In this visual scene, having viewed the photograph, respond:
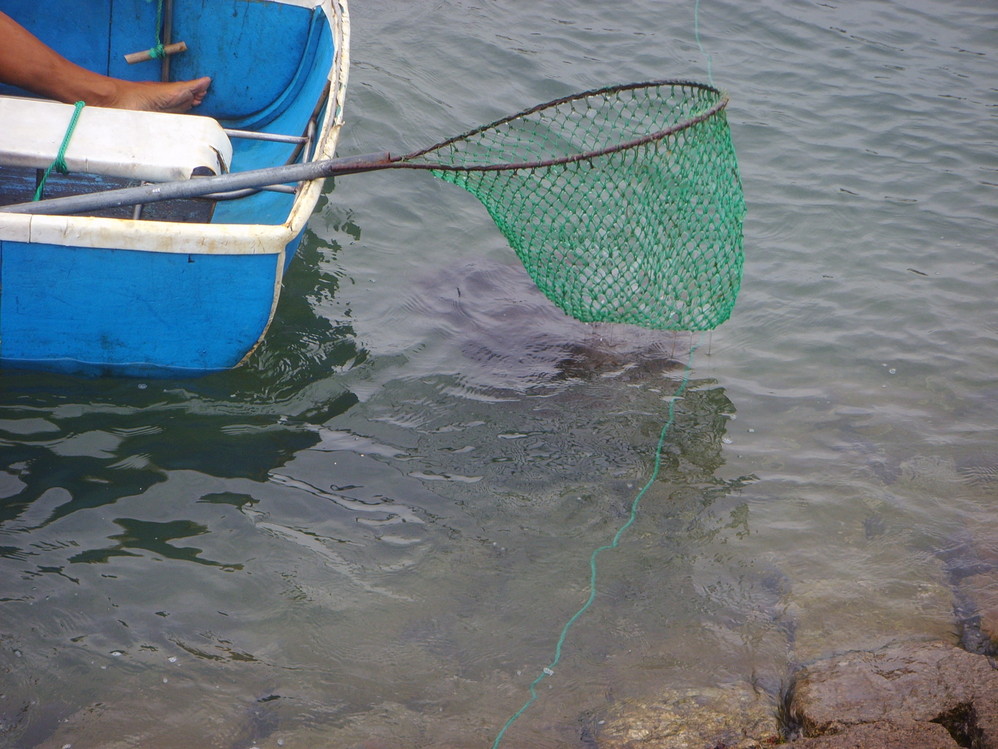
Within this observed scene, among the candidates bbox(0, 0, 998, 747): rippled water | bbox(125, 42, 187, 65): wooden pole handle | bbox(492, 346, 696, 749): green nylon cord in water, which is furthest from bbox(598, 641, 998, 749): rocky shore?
bbox(125, 42, 187, 65): wooden pole handle

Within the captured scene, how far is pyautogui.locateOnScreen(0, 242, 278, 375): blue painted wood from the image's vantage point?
4.16m

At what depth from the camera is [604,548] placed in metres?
4.22

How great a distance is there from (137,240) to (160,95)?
2058 mm

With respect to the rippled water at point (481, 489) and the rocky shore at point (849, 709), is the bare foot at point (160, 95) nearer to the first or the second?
the rippled water at point (481, 489)

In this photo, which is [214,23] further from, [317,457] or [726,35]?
[726,35]

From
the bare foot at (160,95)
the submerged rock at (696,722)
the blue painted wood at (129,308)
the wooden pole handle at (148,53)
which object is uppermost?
the wooden pole handle at (148,53)

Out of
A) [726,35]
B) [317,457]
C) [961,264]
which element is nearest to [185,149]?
[317,457]

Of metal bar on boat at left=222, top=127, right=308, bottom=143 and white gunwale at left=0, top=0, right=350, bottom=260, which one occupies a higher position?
metal bar on boat at left=222, top=127, right=308, bottom=143

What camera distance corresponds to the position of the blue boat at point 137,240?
4.12m

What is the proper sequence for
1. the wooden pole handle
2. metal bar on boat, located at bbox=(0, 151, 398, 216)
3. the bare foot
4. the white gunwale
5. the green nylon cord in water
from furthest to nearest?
the wooden pole handle, the bare foot, metal bar on boat, located at bbox=(0, 151, 398, 216), the white gunwale, the green nylon cord in water

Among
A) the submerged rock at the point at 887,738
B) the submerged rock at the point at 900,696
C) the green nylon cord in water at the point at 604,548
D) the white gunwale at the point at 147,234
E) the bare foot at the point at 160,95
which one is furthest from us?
the bare foot at the point at 160,95

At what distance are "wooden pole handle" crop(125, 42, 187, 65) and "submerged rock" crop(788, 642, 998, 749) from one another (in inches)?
220

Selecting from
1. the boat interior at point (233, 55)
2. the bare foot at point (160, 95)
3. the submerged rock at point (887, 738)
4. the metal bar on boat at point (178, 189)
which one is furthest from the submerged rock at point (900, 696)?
the bare foot at point (160, 95)

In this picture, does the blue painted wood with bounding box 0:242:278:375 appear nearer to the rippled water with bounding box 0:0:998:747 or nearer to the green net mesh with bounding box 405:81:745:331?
the rippled water with bounding box 0:0:998:747
